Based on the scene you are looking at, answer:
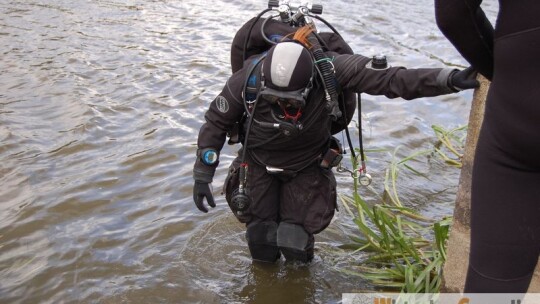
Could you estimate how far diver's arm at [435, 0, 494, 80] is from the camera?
6.26 feet

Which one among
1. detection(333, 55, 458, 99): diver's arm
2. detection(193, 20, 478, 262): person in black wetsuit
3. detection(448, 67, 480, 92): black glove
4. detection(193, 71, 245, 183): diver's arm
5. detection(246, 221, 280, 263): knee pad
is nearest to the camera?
detection(448, 67, 480, 92): black glove

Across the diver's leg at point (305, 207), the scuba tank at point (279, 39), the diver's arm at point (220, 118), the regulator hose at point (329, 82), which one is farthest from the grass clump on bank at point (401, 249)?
the diver's arm at point (220, 118)

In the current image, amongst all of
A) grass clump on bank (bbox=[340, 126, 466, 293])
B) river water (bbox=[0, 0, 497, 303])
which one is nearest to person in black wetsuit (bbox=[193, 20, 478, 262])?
grass clump on bank (bbox=[340, 126, 466, 293])

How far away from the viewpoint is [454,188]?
17.0 feet

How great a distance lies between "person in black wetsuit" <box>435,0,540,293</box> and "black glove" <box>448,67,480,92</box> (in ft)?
2.00

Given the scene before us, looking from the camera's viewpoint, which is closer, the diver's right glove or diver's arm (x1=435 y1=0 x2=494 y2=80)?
diver's arm (x1=435 y1=0 x2=494 y2=80)

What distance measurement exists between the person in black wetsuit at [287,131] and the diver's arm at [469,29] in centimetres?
56

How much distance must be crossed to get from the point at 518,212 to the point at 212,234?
2.92 metres

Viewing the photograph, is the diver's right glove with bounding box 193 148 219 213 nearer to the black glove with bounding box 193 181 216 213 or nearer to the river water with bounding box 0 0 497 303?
the black glove with bounding box 193 181 216 213

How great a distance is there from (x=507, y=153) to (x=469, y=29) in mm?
425

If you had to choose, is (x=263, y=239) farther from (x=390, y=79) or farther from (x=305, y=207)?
(x=390, y=79)

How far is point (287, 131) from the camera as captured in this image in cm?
319

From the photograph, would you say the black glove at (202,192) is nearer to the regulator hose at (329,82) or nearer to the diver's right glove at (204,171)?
the diver's right glove at (204,171)

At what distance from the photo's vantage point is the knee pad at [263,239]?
12.4ft
